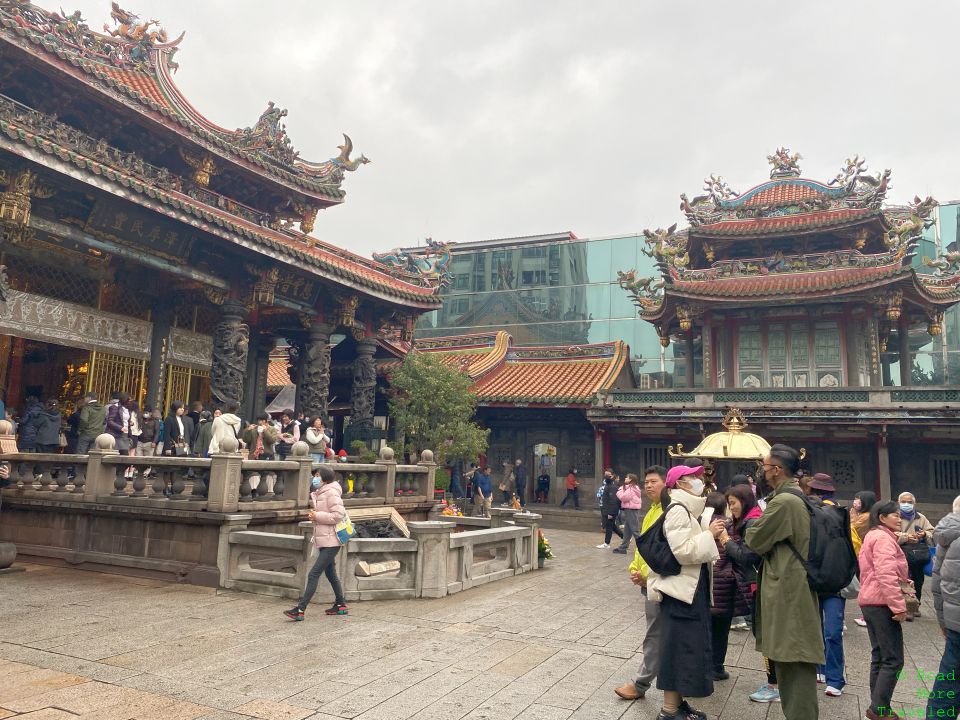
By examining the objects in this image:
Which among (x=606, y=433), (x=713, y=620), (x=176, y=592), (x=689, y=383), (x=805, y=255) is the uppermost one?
(x=805, y=255)

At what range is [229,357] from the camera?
1456cm

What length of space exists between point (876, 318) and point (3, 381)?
73.3 ft

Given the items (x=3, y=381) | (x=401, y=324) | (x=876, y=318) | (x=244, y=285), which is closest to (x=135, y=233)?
(x=244, y=285)

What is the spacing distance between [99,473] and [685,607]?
8.82 meters

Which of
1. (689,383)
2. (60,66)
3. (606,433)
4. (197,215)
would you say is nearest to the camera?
(60,66)

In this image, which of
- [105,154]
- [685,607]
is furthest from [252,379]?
[685,607]

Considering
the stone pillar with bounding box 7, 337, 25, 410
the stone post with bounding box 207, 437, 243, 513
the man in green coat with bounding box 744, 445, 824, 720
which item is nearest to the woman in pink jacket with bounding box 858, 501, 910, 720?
the man in green coat with bounding box 744, 445, 824, 720

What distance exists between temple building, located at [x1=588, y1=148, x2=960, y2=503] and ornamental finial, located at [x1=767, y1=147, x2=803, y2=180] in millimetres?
491

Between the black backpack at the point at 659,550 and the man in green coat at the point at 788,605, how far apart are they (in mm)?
485

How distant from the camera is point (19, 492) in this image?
10469 mm

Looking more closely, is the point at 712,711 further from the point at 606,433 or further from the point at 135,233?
the point at 606,433

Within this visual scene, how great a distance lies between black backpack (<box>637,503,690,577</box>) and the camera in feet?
14.4

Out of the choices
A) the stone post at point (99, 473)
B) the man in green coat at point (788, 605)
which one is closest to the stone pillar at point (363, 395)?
the stone post at point (99, 473)

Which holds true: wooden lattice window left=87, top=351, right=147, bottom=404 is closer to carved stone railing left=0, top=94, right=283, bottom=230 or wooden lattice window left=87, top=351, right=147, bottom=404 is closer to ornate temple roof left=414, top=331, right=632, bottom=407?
carved stone railing left=0, top=94, right=283, bottom=230
